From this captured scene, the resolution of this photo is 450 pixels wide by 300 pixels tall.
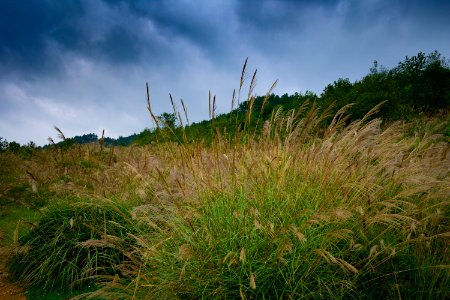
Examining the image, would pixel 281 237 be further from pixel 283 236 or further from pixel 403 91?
pixel 403 91

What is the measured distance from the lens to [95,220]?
14.7 ft

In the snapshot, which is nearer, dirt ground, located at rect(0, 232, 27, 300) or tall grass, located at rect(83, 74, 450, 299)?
tall grass, located at rect(83, 74, 450, 299)

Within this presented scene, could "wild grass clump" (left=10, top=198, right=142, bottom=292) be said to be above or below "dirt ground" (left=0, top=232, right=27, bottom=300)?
above

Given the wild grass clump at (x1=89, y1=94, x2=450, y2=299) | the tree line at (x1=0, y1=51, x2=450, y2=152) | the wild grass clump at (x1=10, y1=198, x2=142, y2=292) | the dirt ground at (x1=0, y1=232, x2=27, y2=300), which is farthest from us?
the tree line at (x1=0, y1=51, x2=450, y2=152)

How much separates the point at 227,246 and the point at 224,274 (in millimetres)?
226

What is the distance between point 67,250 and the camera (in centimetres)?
422

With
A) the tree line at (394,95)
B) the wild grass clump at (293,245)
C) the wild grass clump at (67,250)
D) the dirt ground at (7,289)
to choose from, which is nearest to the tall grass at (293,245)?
the wild grass clump at (293,245)

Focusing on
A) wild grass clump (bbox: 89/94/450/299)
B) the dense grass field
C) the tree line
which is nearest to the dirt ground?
the dense grass field

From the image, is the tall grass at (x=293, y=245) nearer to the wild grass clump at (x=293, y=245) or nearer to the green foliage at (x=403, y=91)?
the wild grass clump at (x=293, y=245)

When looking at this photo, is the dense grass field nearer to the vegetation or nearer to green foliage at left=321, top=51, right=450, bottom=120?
the vegetation

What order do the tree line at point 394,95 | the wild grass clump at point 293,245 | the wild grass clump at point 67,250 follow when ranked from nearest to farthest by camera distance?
the wild grass clump at point 293,245 < the wild grass clump at point 67,250 < the tree line at point 394,95

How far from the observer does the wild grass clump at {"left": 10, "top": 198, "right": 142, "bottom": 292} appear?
413 centimetres

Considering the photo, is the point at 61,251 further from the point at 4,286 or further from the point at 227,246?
the point at 227,246

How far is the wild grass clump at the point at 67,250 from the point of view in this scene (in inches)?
163
